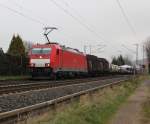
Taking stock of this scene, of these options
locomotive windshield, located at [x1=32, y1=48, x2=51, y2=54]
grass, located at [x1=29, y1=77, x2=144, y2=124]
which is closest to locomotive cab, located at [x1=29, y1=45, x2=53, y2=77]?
locomotive windshield, located at [x1=32, y1=48, x2=51, y2=54]

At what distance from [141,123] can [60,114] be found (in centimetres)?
269

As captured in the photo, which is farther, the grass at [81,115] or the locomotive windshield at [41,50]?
the locomotive windshield at [41,50]

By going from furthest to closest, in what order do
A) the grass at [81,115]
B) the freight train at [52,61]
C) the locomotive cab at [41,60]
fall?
the freight train at [52,61]
the locomotive cab at [41,60]
the grass at [81,115]

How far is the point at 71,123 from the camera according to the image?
39.0 ft

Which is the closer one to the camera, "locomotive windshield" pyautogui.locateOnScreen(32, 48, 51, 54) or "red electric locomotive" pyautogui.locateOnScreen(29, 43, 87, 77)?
"red electric locomotive" pyautogui.locateOnScreen(29, 43, 87, 77)

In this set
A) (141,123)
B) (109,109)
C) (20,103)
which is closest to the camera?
(141,123)

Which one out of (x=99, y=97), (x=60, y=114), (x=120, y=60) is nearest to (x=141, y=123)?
(x=60, y=114)

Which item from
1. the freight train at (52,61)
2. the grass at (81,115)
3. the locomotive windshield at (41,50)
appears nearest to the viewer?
the grass at (81,115)

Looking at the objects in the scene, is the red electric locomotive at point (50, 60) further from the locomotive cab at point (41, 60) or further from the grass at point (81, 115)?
the grass at point (81, 115)

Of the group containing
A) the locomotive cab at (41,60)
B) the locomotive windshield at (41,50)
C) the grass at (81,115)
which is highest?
the locomotive windshield at (41,50)

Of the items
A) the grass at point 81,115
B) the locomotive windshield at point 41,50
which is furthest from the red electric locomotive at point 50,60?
the grass at point 81,115

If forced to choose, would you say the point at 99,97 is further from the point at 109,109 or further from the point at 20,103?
the point at 20,103

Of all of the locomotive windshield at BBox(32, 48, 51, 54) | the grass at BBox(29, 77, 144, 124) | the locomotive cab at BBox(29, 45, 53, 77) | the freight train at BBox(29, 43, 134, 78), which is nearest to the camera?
the grass at BBox(29, 77, 144, 124)

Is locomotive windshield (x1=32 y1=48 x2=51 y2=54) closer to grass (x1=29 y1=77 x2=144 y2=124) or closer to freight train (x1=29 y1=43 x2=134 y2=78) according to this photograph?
freight train (x1=29 y1=43 x2=134 y2=78)
